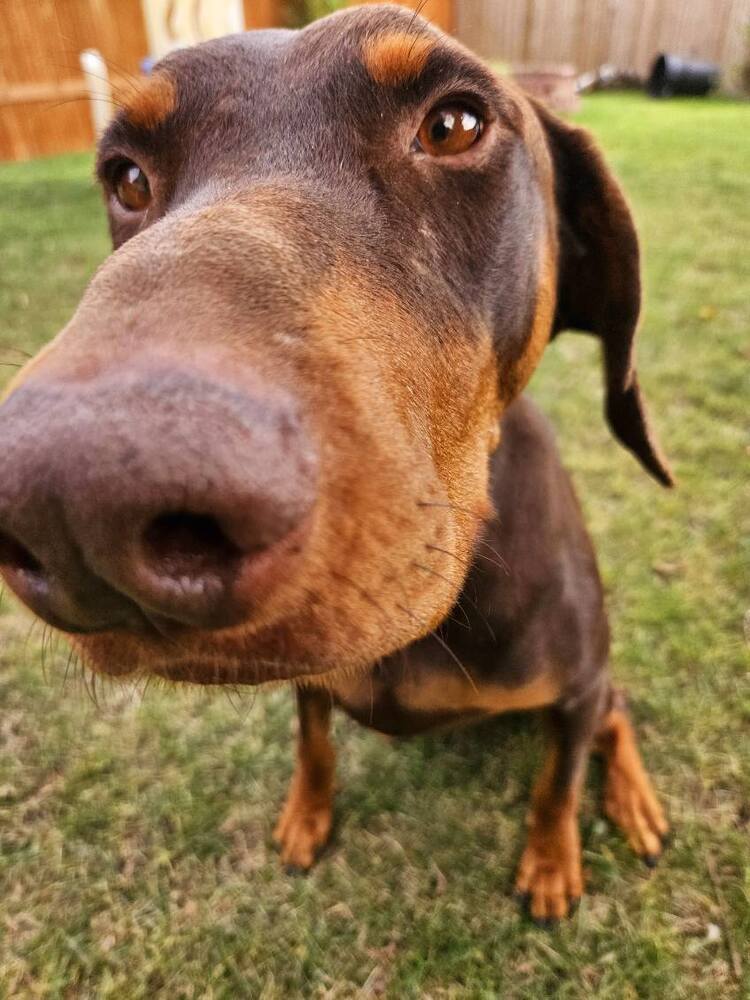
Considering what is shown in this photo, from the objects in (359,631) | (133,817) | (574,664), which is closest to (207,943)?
(133,817)

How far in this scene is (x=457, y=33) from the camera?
15.3 metres

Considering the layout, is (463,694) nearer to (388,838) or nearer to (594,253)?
(388,838)

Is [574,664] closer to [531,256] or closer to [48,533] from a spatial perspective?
[531,256]

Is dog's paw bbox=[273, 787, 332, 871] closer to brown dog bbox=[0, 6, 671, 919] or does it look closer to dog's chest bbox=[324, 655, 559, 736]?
brown dog bbox=[0, 6, 671, 919]

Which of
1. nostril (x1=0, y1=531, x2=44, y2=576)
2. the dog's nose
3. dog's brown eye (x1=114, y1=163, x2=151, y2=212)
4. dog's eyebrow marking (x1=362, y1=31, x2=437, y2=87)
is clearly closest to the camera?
the dog's nose

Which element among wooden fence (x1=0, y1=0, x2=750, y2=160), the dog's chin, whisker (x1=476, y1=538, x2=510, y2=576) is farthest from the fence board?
the dog's chin

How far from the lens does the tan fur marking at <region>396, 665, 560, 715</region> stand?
201 centimetres

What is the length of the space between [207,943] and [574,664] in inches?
54.3

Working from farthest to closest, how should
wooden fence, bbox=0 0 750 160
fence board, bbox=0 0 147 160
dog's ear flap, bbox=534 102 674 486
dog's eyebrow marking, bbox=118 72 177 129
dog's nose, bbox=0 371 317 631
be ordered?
wooden fence, bbox=0 0 750 160 → fence board, bbox=0 0 147 160 → dog's ear flap, bbox=534 102 674 486 → dog's eyebrow marking, bbox=118 72 177 129 → dog's nose, bbox=0 371 317 631

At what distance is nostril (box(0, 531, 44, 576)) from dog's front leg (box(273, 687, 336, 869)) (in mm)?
1512

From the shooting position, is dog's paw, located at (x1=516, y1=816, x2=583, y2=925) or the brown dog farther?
dog's paw, located at (x1=516, y1=816, x2=583, y2=925)

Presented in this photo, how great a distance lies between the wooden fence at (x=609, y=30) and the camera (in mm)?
14930

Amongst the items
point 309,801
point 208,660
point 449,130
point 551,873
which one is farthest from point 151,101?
point 551,873

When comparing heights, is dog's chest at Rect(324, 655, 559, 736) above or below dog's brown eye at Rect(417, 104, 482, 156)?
below
